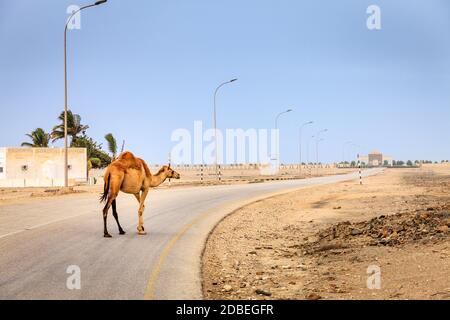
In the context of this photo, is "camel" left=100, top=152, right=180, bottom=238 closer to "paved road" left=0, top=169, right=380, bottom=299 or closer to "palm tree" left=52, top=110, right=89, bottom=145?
"paved road" left=0, top=169, right=380, bottom=299

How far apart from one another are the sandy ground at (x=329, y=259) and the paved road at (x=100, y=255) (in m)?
0.51

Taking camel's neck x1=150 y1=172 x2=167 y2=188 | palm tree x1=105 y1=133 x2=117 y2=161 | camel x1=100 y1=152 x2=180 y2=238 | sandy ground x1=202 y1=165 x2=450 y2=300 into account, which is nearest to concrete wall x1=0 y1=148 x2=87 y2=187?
palm tree x1=105 y1=133 x2=117 y2=161

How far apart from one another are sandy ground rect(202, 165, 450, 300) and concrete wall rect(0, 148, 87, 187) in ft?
130

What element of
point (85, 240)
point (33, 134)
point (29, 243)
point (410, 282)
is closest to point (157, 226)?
point (85, 240)

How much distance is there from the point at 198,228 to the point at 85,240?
389cm

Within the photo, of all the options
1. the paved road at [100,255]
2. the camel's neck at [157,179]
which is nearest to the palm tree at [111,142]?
the paved road at [100,255]

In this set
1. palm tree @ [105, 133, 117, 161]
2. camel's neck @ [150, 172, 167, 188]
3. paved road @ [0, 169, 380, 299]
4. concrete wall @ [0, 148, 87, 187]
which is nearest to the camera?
paved road @ [0, 169, 380, 299]

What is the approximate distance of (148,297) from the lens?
7.09m

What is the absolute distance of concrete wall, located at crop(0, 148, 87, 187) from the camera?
5219 centimetres

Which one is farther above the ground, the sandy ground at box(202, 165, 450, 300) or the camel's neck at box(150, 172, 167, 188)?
the camel's neck at box(150, 172, 167, 188)

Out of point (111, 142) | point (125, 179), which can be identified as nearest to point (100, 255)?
point (125, 179)

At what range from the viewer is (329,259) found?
10.7 meters

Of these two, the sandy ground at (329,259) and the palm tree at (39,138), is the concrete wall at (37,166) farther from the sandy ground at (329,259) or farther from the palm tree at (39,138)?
the sandy ground at (329,259)

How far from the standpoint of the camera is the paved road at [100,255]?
7.55 m
